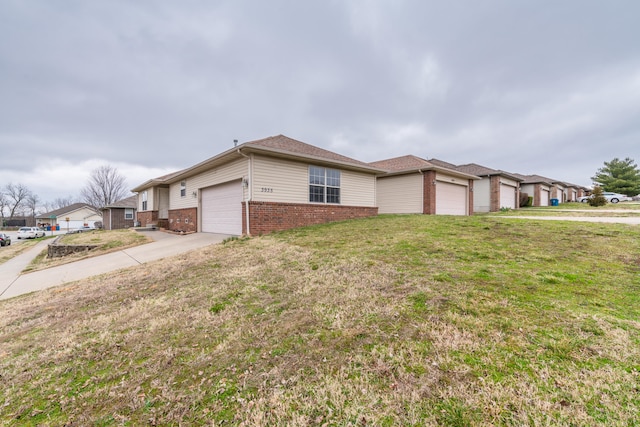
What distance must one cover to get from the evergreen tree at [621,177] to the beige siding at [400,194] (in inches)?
1576

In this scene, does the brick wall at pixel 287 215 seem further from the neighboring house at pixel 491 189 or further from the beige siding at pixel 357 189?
the neighboring house at pixel 491 189

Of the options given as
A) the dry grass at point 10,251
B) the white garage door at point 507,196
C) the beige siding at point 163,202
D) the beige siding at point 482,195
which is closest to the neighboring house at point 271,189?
the beige siding at point 163,202

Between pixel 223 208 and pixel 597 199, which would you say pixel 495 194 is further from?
pixel 223 208

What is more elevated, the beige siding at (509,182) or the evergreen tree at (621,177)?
the evergreen tree at (621,177)

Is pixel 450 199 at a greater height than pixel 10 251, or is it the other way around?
pixel 450 199

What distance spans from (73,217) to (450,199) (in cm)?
6522

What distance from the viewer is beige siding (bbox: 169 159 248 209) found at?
1070 cm

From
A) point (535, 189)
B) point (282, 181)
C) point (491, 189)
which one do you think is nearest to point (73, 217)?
point (282, 181)

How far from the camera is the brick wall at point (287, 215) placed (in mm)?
9836

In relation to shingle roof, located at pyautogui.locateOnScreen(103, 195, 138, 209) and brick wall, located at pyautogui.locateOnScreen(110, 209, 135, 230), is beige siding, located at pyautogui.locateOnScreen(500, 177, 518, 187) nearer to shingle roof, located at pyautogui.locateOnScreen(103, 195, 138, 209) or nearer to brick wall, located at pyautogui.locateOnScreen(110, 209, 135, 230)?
shingle roof, located at pyautogui.locateOnScreen(103, 195, 138, 209)

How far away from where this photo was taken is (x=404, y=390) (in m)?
1.82

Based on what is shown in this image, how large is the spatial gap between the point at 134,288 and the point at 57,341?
198 cm

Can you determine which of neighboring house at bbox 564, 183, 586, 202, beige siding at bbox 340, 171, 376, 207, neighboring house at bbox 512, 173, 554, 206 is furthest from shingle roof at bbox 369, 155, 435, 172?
neighboring house at bbox 564, 183, 586, 202

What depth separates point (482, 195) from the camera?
2106 cm
